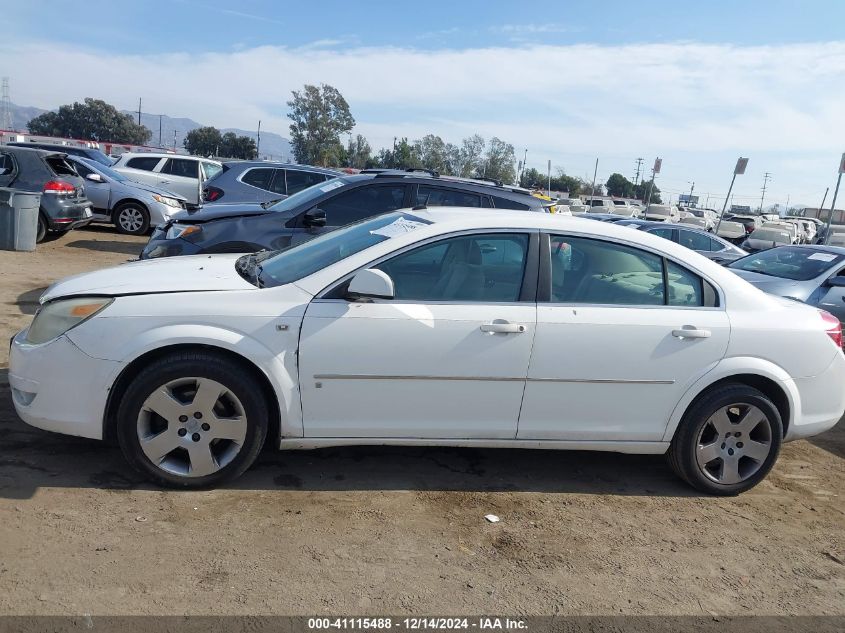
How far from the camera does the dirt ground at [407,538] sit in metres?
3.12

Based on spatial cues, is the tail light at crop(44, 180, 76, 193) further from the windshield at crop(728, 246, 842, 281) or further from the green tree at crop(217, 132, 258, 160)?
the green tree at crop(217, 132, 258, 160)

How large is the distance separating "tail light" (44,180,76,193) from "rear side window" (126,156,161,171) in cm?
541

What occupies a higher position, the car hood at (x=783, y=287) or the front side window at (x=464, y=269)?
the front side window at (x=464, y=269)

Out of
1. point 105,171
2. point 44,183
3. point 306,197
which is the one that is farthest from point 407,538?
point 105,171

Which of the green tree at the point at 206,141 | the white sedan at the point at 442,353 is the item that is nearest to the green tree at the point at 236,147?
the green tree at the point at 206,141

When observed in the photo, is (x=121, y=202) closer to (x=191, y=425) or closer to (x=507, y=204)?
(x=507, y=204)

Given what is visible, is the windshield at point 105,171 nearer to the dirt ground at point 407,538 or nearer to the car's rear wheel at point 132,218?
the car's rear wheel at point 132,218

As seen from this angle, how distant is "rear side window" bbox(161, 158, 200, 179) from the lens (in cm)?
1748

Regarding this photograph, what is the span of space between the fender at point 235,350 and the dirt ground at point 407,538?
1.77ft

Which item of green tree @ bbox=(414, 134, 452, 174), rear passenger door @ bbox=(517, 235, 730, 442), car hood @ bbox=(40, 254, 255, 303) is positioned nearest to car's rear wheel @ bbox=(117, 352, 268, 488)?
car hood @ bbox=(40, 254, 255, 303)

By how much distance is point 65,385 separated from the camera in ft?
12.4

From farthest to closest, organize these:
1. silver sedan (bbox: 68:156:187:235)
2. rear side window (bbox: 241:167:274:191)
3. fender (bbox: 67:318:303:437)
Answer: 1. silver sedan (bbox: 68:156:187:235)
2. rear side window (bbox: 241:167:274:191)
3. fender (bbox: 67:318:303:437)

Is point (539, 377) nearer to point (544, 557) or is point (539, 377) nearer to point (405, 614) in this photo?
point (544, 557)

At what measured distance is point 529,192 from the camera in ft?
25.0
